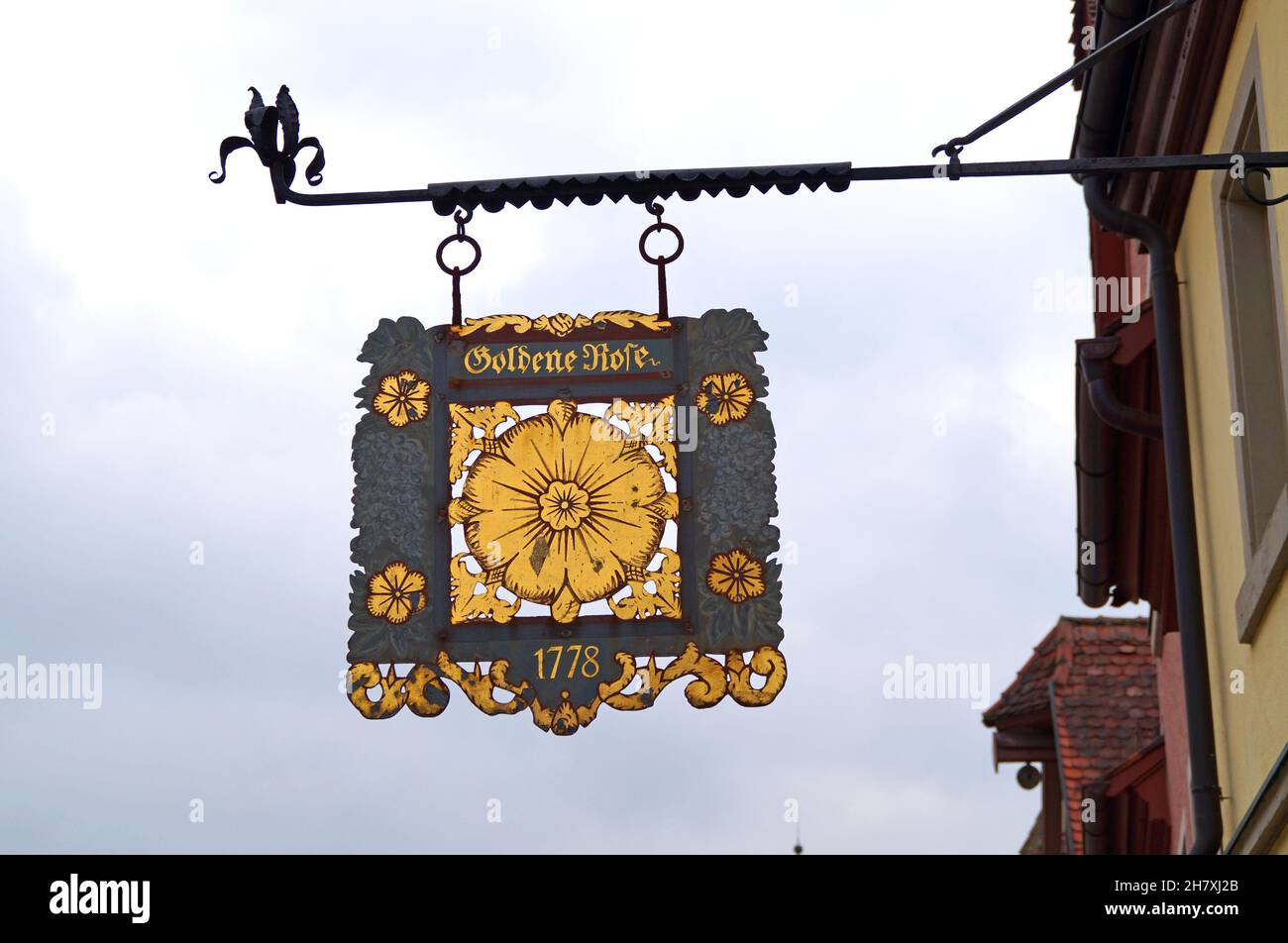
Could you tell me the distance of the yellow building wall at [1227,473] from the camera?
665 centimetres

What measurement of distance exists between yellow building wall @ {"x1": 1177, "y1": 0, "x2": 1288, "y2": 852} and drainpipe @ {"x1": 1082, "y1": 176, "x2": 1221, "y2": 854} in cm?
7

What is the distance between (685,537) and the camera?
5797mm

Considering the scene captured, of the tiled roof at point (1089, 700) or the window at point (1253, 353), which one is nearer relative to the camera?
the window at point (1253, 353)

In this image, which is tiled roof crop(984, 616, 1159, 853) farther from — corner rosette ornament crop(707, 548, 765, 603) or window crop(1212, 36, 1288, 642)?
corner rosette ornament crop(707, 548, 765, 603)

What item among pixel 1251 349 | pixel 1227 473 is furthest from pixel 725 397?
pixel 1227 473

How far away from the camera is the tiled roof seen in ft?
48.5

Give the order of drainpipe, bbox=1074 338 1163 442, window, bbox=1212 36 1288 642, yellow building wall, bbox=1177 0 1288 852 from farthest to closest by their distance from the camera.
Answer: drainpipe, bbox=1074 338 1163 442
window, bbox=1212 36 1288 642
yellow building wall, bbox=1177 0 1288 852

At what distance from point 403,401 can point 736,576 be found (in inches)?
43.2

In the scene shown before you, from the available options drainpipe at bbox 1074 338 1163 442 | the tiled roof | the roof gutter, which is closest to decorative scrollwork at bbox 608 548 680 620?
the roof gutter

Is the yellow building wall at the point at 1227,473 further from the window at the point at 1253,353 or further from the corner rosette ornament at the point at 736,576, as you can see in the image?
the corner rosette ornament at the point at 736,576

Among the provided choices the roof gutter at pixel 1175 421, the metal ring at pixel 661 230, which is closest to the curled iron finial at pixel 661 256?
the metal ring at pixel 661 230
